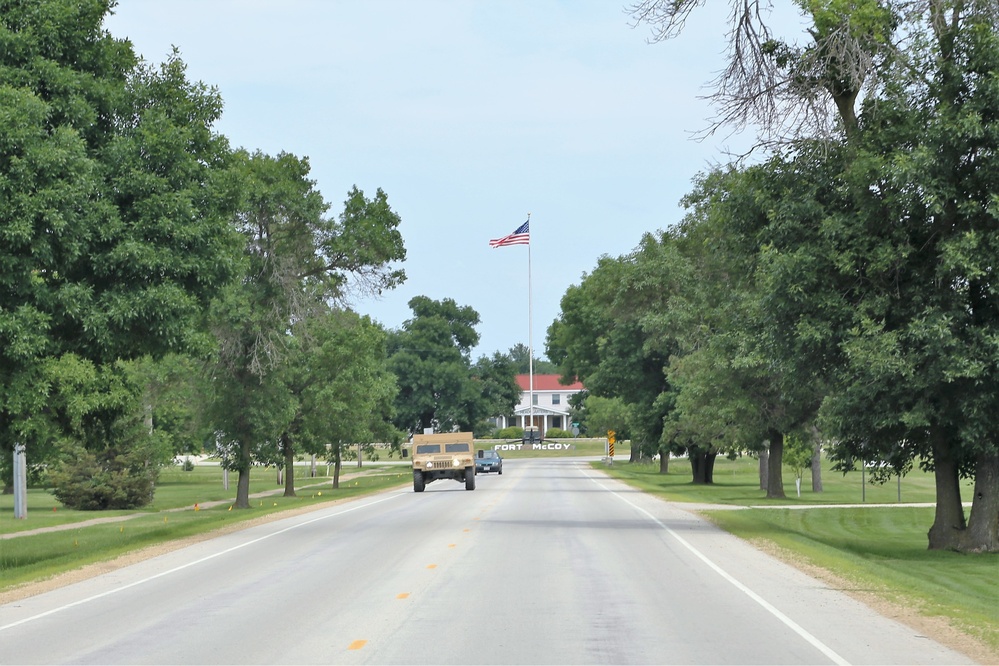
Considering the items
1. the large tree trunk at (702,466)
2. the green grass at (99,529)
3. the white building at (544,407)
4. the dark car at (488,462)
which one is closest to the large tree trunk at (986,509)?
the green grass at (99,529)

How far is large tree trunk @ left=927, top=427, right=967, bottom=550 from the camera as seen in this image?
24.5 meters

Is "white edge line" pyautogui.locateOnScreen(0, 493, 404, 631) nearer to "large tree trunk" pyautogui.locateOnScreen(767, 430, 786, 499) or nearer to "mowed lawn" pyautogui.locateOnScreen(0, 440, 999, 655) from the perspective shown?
"mowed lawn" pyautogui.locateOnScreen(0, 440, 999, 655)

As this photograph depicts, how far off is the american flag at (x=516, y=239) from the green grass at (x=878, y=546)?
1031 inches

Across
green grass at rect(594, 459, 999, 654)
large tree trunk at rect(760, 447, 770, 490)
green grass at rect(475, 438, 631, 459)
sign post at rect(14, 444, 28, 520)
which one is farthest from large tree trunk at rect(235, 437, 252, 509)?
green grass at rect(475, 438, 631, 459)

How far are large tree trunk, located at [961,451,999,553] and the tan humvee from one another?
2712 centimetres

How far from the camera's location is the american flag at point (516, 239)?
77500mm

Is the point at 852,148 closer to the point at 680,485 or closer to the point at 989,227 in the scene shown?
the point at 989,227

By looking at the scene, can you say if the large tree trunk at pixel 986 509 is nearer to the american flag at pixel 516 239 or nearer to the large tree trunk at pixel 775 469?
the large tree trunk at pixel 775 469

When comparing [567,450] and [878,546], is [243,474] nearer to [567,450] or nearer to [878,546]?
[878,546]

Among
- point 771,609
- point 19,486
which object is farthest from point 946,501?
point 19,486

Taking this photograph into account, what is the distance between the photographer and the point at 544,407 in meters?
179

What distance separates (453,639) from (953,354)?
1317cm

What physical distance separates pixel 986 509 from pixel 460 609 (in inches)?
584

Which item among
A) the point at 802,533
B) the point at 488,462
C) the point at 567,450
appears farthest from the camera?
the point at 567,450
